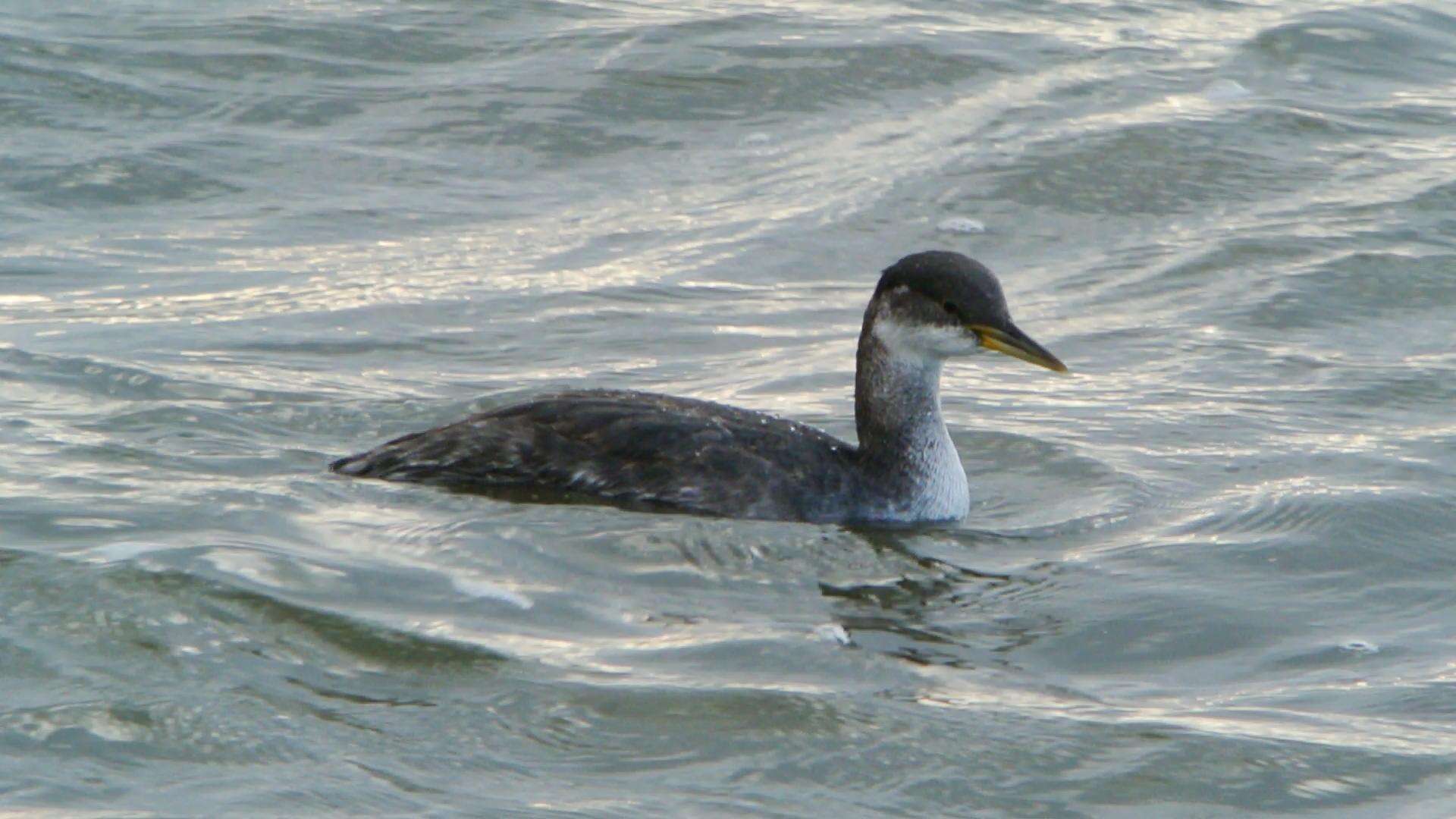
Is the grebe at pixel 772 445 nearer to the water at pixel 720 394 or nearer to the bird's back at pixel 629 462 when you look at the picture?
the bird's back at pixel 629 462

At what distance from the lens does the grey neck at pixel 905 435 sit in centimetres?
891

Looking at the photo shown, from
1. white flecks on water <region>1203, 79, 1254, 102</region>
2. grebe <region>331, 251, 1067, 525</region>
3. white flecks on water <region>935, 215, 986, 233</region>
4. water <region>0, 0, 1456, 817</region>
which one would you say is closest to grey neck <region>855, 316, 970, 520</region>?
grebe <region>331, 251, 1067, 525</region>

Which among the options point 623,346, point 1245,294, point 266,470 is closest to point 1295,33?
point 1245,294

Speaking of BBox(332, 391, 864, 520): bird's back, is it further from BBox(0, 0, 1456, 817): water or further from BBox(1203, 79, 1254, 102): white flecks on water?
BBox(1203, 79, 1254, 102): white flecks on water

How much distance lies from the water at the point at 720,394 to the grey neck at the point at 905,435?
21 centimetres

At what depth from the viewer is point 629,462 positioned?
871cm

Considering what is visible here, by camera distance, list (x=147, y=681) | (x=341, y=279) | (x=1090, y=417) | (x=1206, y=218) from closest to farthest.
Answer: (x=147, y=681)
(x=1090, y=417)
(x=341, y=279)
(x=1206, y=218)

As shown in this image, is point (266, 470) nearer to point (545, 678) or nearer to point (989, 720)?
point (545, 678)

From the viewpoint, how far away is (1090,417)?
33.0ft

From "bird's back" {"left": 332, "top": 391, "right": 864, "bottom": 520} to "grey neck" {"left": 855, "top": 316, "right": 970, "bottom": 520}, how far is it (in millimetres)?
254

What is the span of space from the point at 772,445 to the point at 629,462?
573 mm

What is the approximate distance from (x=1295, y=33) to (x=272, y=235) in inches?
309

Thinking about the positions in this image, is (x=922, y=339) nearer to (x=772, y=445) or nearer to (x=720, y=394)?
(x=772, y=445)

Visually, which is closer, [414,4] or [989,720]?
[989,720]
